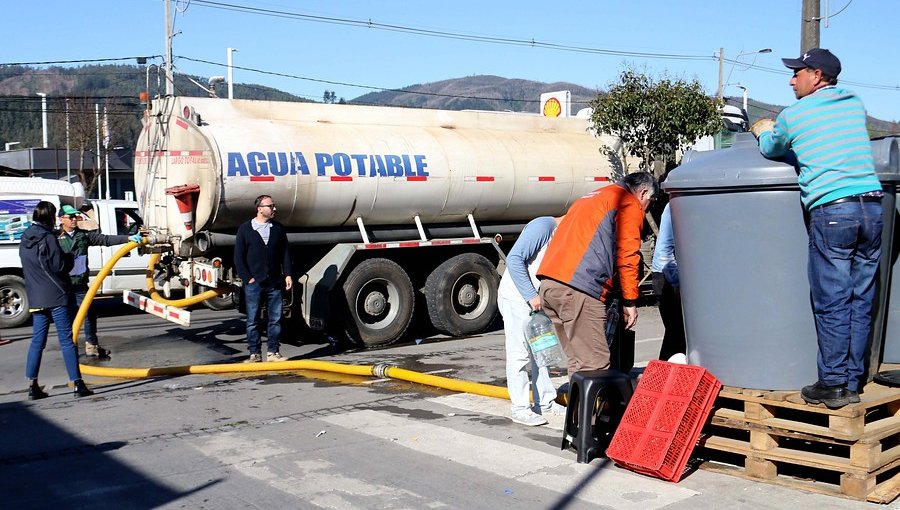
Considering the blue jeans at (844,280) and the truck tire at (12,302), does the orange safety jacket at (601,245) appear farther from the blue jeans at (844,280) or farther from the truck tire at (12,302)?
the truck tire at (12,302)

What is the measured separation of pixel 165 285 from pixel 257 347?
7.37 ft

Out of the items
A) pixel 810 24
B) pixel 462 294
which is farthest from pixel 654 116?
pixel 462 294

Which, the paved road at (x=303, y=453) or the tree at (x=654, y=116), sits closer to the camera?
the paved road at (x=303, y=453)

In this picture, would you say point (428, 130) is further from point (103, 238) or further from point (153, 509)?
point (153, 509)

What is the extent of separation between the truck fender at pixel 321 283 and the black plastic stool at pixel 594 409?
5.86m

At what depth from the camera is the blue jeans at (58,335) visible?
8578mm

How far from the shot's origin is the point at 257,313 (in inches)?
420

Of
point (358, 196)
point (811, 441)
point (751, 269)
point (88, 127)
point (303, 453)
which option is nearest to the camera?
point (811, 441)

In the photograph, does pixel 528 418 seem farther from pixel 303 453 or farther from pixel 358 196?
pixel 358 196

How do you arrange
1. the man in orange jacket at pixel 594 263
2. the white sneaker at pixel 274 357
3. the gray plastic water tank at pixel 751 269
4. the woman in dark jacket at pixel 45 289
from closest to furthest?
1. the gray plastic water tank at pixel 751 269
2. the man in orange jacket at pixel 594 263
3. the woman in dark jacket at pixel 45 289
4. the white sneaker at pixel 274 357

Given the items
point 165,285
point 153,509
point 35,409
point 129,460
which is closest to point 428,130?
point 165,285

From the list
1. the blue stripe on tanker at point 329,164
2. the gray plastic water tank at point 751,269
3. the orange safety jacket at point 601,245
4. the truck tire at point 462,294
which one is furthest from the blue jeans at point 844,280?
the truck tire at point 462,294

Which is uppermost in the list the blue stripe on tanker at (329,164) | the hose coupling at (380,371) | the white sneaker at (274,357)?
the blue stripe on tanker at (329,164)

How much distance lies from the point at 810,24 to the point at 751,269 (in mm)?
9465
